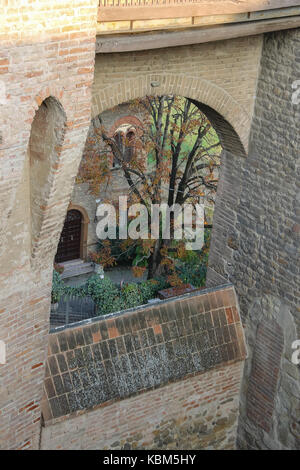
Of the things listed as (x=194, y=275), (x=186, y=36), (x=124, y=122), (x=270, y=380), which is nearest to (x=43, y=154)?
(x=186, y=36)

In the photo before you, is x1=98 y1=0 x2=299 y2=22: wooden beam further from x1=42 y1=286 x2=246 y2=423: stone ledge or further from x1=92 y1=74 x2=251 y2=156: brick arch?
x1=42 y1=286 x2=246 y2=423: stone ledge

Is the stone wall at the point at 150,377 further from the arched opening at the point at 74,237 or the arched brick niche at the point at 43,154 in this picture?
the arched opening at the point at 74,237

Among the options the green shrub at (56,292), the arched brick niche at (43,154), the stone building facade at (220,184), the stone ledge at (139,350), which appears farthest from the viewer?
the green shrub at (56,292)

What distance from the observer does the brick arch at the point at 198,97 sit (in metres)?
7.27

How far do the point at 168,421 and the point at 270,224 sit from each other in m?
2.90

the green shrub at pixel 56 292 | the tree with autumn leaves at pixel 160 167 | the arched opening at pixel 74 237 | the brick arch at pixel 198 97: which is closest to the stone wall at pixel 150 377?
the brick arch at pixel 198 97

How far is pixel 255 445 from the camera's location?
31.1 feet

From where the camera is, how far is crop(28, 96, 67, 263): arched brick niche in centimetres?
577

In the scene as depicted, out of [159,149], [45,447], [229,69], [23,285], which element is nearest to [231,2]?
[229,69]

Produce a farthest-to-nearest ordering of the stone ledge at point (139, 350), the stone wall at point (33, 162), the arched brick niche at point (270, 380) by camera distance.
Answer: the arched brick niche at point (270, 380) → the stone ledge at point (139, 350) → the stone wall at point (33, 162)

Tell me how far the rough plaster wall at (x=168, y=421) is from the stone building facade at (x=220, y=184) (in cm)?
13

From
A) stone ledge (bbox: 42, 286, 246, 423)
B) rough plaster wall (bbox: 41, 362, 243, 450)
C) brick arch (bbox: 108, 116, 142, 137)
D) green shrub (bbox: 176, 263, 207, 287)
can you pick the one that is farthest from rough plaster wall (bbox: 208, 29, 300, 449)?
brick arch (bbox: 108, 116, 142, 137)

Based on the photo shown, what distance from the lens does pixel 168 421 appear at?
882 cm

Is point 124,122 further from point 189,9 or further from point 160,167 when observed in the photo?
point 189,9
